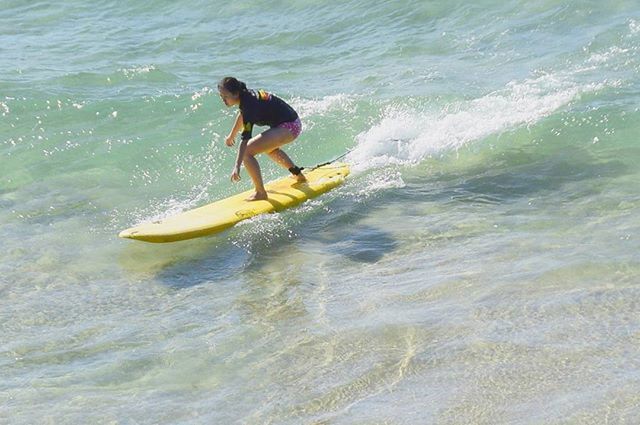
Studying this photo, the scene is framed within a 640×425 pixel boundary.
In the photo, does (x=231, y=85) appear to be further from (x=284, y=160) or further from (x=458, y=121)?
(x=458, y=121)

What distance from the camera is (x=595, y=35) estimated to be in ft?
43.8

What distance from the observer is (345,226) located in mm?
8742

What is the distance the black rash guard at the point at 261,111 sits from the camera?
29.0 feet

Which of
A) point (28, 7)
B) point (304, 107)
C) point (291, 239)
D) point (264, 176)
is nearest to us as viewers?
point (291, 239)

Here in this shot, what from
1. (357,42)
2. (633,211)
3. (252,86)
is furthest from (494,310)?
(357,42)

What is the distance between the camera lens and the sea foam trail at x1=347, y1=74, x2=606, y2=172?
1078 centimetres

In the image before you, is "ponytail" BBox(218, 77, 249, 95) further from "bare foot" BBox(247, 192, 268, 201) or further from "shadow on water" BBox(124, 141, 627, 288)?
"shadow on water" BBox(124, 141, 627, 288)

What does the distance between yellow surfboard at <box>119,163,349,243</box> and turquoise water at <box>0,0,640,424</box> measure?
0.17 meters

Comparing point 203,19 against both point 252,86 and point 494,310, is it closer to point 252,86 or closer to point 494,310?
point 252,86

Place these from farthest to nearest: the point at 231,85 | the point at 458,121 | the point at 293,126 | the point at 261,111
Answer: the point at 458,121
the point at 293,126
the point at 261,111
the point at 231,85

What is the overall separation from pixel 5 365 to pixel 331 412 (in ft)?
7.71

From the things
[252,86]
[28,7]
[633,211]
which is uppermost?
[28,7]

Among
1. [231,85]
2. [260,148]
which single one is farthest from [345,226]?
[231,85]

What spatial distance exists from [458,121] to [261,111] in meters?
3.19
